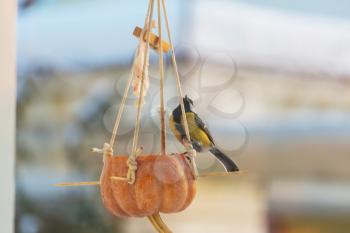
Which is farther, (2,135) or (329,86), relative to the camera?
(329,86)

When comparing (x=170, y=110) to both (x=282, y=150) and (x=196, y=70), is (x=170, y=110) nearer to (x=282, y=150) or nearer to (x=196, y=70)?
(x=196, y=70)

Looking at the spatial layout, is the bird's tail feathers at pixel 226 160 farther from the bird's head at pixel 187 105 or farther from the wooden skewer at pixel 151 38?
the wooden skewer at pixel 151 38

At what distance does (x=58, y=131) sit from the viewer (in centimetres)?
162

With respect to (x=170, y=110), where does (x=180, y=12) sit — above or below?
above

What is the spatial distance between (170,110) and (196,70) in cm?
48

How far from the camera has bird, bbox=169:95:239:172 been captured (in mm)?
791

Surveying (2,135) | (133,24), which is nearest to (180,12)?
(133,24)

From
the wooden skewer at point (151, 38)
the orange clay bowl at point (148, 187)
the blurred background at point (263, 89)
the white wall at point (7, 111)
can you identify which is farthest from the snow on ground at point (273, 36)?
the orange clay bowl at point (148, 187)

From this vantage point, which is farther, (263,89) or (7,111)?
(263,89)

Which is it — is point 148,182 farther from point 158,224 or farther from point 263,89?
point 263,89

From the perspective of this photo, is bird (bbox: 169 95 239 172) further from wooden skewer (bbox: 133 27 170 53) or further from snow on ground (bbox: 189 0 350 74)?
snow on ground (bbox: 189 0 350 74)

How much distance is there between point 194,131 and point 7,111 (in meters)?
0.68

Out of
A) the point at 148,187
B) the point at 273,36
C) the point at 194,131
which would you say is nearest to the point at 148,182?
the point at 148,187

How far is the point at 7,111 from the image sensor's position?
1314mm
